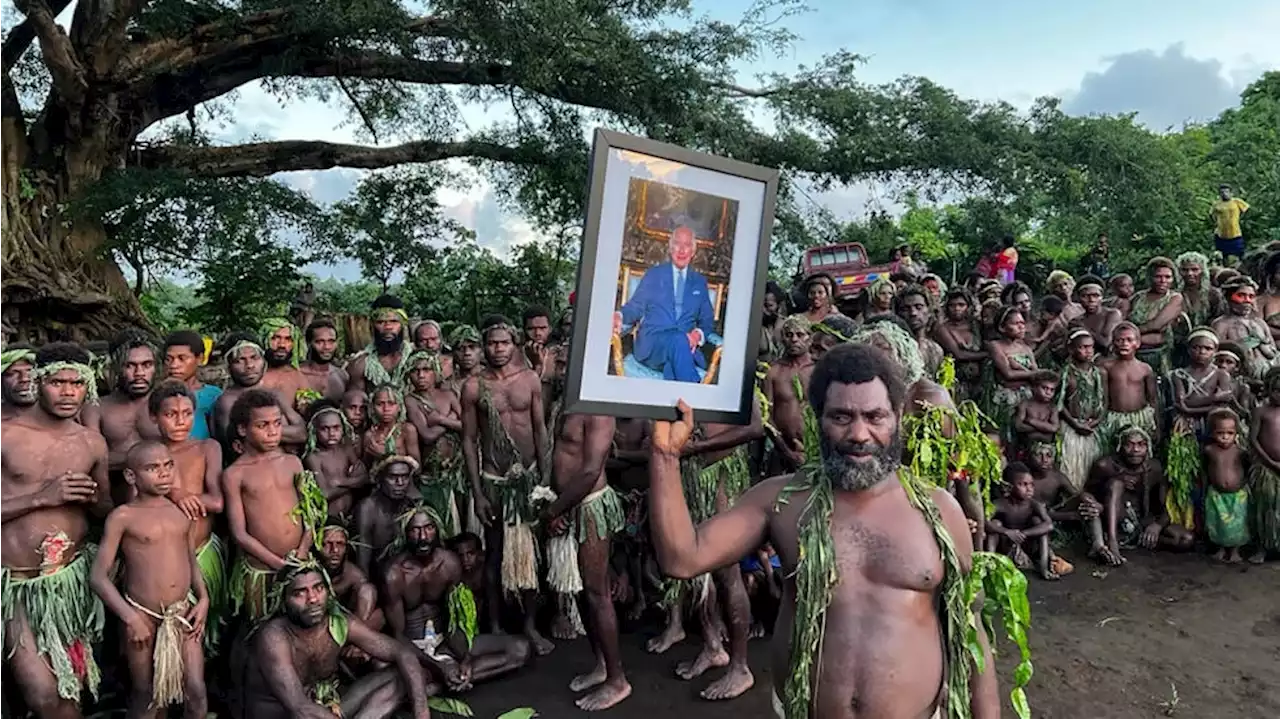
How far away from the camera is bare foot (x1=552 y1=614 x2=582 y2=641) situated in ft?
15.9

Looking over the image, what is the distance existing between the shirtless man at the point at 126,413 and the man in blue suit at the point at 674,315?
9.51ft

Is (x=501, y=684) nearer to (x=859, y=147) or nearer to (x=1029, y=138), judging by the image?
(x=859, y=147)

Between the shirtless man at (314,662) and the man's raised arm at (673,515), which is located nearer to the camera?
the man's raised arm at (673,515)

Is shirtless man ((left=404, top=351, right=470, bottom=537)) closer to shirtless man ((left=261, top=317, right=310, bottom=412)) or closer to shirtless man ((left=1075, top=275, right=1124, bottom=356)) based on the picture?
shirtless man ((left=261, top=317, right=310, bottom=412))

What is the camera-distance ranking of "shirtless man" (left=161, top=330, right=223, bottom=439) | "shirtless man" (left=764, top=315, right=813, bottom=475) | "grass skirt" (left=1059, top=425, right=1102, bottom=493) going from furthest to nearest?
"grass skirt" (left=1059, top=425, right=1102, bottom=493) < "shirtless man" (left=764, top=315, right=813, bottom=475) < "shirtless man" (left=161, top=330, right=223, bottom=439)

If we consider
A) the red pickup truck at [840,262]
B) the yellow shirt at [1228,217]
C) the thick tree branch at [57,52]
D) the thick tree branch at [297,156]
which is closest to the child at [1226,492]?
the yellow shirt at [1228,217]

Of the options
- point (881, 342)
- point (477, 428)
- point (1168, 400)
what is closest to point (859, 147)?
point (1168, 400)

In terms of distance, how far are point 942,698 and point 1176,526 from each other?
472 cm

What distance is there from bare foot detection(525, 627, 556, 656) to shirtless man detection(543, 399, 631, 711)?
22.1 inches

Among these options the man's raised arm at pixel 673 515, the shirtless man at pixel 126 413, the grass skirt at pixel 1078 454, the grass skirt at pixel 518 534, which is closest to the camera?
the man's raised arm at pixel 673 515

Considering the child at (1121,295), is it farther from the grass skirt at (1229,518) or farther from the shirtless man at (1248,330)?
the grass skirt at (1229,518)

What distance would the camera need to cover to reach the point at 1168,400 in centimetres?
648

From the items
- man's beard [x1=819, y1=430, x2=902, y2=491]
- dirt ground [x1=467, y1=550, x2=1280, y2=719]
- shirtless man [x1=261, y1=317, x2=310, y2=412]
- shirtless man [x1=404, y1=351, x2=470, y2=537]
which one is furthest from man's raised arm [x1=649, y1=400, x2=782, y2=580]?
shirtless man [x1=261, y1=317, x2=310, y2=412]

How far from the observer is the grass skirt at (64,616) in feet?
11.1
